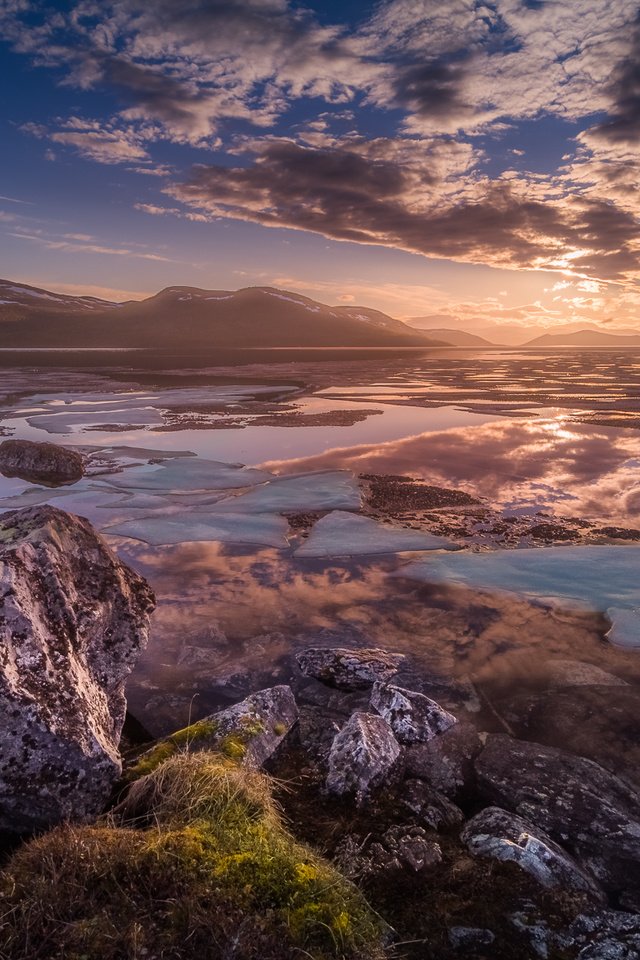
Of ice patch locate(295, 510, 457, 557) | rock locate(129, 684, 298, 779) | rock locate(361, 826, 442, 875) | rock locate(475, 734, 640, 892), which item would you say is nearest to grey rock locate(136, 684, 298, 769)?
Answer: rock locate(129, 684, 298, 779)

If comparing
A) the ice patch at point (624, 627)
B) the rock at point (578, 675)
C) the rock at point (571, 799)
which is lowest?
the rock at point (571, 799)

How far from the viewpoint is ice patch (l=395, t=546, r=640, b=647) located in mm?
9688

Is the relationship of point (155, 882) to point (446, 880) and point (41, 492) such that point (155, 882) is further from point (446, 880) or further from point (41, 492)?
point (41, 492)

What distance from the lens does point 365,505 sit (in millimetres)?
15688

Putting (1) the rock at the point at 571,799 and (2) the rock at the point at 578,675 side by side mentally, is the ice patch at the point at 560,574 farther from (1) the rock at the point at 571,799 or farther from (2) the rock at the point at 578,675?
(1) the rock at the point at 571,799

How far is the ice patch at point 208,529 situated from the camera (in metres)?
12.9

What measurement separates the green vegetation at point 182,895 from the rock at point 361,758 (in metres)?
0.92

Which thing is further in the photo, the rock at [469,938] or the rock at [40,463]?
the rock at [40,463]

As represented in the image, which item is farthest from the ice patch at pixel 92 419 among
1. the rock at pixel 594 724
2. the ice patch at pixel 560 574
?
the rock at pixel 594 724

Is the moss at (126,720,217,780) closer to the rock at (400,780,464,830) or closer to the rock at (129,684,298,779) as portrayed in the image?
the rock at (129,684,298,779)

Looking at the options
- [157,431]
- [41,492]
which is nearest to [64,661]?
[41,492]

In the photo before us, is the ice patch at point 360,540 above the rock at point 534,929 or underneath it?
above

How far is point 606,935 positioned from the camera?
3896mm

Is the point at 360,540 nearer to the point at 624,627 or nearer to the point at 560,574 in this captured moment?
the point at 560,574
